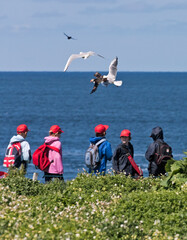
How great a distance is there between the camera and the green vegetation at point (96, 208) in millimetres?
7270

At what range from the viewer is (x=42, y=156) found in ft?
37.3

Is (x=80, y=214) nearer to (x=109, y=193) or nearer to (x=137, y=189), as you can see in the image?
(x=109, y=193)

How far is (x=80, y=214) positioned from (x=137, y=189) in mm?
2223

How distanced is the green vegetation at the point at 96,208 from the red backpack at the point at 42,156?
0.63m

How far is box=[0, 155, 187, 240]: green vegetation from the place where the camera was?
23.9 ft

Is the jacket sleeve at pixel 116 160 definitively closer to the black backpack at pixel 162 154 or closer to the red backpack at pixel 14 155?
the black backpack at pixel 162 154

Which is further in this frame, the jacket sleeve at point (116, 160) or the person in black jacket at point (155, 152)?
the person in black jacket at point (155, 152)

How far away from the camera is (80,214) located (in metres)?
8.12

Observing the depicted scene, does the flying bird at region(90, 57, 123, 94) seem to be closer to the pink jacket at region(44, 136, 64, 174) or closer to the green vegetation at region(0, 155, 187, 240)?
the green vegetation at region(0, 155, 187, 240)

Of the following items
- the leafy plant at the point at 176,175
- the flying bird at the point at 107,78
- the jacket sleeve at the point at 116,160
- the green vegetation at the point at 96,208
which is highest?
the flying bird at the point at 107,78

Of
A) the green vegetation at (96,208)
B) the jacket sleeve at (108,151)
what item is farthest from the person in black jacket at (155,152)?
the green vegetation at (96,208)

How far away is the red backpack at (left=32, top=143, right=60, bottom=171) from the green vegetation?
63cm
